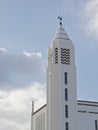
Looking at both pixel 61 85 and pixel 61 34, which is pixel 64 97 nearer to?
pixel 61 85

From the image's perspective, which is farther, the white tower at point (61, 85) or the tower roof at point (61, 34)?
the tower roof at point (61, 34)

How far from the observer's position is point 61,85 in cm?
6681

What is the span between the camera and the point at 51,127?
6519cm

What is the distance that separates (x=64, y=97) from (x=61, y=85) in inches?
88.8

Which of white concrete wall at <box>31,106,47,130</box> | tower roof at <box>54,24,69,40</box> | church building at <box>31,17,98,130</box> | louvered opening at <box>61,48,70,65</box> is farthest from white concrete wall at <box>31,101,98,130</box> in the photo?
tower roof at <box>54,24,69,40</box>

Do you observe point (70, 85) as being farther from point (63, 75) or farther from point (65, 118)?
point (65, 118)

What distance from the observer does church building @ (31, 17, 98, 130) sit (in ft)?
214

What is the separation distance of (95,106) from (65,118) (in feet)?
22.5

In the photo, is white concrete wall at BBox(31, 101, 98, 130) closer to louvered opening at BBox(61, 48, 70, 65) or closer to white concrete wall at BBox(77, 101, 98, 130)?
white concrete wall at BBox(77, 101, 98, 130)

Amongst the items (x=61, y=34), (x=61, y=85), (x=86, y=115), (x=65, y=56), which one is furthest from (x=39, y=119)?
(x=61, y=34)

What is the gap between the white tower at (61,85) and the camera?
65.0 meters

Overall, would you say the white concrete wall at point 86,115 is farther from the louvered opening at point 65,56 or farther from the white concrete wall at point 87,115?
the louvered opening at point 65,56

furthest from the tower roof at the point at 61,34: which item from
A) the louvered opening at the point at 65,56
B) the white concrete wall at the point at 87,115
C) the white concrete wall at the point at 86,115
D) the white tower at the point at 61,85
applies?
the white concrete wall at the point at 87,115

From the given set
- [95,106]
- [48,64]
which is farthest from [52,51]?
[95,106]
